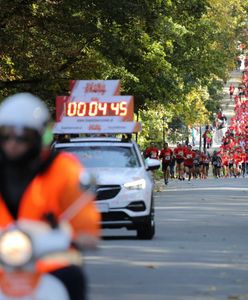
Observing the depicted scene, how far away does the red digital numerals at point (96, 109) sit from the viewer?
28.0 meters

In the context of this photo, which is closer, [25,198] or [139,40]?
[25,198]

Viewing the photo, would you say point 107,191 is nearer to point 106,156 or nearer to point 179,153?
point 106,156

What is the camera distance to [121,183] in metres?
22.3

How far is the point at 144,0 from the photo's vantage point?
1476 inches

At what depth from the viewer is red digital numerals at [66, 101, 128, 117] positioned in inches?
1104

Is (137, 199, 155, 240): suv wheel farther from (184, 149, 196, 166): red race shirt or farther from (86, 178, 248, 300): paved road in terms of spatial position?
(184, 149, 196, 166): red race shirt

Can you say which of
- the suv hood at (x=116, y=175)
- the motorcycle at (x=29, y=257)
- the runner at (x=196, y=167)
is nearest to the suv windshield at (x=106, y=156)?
the suv hood at (x=116, y=175)

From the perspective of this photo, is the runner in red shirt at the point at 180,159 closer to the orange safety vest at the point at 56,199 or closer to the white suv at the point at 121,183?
the white suv at the point at 121,183

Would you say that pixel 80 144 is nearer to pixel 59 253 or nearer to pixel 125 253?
pixel 125 253

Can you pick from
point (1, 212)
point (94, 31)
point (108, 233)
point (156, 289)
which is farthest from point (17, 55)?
point (1, 212)

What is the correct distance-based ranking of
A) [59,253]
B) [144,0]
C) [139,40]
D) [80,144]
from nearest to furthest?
[59,253]
[80,144]
[144,0]
[139,40]

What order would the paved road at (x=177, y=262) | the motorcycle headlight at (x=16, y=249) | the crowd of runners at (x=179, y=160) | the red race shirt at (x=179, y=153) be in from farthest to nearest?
the red race shirt at (x=179, y=153)
the crowd of runners at (x=179, y=160)
the paved road at (x=177, y=262)
the motorcycle headlight at (x=16, y=249)

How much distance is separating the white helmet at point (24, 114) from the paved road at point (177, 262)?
23.0 ft

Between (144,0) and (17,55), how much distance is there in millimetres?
4308
